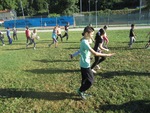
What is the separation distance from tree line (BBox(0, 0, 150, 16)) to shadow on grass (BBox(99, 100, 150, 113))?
64.1m

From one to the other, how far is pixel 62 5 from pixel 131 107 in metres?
A: 68.2

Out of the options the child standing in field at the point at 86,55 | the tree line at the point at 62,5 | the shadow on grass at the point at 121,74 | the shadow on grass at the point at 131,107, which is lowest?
the shadow on grass at the point at 131,107

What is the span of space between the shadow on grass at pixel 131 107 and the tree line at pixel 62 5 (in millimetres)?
64052

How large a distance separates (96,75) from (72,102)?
2.45m

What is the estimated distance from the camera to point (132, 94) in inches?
254

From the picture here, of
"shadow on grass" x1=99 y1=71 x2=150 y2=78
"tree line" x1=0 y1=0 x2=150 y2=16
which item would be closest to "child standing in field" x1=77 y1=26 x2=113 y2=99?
"shadow on grass" x1=99 y1=71 x2=150 y2=78

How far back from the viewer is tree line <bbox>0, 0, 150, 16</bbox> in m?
70.5

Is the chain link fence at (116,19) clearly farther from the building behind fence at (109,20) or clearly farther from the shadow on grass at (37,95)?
the shadow on grass at (37,95)

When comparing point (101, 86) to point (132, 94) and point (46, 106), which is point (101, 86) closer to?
point (132, 94)

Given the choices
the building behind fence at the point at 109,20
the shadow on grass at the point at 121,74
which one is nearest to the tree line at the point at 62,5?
the building behind fence at the point at 109,20

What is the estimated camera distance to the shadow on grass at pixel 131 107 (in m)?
5.62

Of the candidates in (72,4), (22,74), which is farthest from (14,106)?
(72,4)

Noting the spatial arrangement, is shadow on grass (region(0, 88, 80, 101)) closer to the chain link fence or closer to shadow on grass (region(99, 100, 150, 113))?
shadow on grass (region(99, 100, 150, 113))

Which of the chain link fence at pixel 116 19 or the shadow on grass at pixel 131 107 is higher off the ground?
the chain link fence at pixel 116 19
